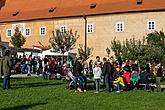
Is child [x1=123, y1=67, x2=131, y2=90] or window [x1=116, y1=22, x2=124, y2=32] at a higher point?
window [x1=116, y1=22, x2=124, y2=32]

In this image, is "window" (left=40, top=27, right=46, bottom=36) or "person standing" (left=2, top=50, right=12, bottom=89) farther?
"window" (left=40, top=27, right=46, bottom=36)

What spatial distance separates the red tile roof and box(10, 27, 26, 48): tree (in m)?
3.83

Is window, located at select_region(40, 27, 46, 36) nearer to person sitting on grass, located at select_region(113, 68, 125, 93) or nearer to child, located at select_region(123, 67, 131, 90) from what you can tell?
child, located at select_region(123, 67, 131, 90)

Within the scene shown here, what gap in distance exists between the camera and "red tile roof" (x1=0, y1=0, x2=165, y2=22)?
52.4m

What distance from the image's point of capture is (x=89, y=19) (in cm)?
5622

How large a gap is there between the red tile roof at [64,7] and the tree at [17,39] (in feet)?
12.6

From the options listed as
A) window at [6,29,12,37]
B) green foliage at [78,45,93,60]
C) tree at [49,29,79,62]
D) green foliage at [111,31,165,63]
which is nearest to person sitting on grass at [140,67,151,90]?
green foliage at [111,31,165,63]

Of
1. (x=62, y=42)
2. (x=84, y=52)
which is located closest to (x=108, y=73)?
(x=62, y=42)

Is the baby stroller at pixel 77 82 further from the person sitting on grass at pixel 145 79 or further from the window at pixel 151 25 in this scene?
the window at pixel 151 25

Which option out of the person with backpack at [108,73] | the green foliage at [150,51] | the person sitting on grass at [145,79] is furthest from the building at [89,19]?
the person with backpack at [108,73]

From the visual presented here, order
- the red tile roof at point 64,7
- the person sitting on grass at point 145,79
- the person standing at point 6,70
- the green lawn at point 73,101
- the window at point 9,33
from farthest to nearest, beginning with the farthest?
1. the window at point 9,33
2. the red tile roof at point 64,7
3. the person sitting on grass at point 145,79
4. the person standing at point 6,70
5. the green lawn at point 73,101

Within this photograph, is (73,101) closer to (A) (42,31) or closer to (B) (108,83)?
(B) (108,83)

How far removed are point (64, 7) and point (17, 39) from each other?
8386 mm

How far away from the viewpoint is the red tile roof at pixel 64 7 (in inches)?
2062
